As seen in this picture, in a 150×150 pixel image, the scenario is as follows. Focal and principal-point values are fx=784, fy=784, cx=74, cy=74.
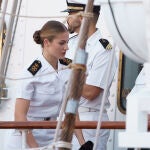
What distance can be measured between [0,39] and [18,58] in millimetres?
200

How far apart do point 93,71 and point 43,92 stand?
35 cm

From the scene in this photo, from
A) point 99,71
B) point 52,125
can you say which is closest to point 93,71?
point 99,71

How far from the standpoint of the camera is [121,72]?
5.48m

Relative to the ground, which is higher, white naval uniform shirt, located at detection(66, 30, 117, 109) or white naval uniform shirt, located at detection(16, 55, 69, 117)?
white naval uniform shirt, located at detection(66, 30, 117, 109)

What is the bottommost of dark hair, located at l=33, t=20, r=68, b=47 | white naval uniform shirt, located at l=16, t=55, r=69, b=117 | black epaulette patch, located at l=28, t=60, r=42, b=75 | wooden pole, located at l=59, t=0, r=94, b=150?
wooden pole, located at l=59, t=0, r=94, b=150

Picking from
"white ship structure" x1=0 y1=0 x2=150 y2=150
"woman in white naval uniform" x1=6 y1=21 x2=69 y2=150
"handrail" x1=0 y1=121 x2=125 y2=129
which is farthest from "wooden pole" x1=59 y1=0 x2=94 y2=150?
"woman in white naval uniform" x1=6 y1=21 x2=69 y2=150

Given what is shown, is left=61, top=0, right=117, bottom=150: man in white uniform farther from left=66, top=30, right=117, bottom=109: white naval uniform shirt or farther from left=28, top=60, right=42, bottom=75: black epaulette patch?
left=28, top=60, right=42, bottom=75: black epaulette patch

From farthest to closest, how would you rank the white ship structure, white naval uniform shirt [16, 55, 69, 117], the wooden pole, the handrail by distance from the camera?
white naval uniform shirt [16, 55, 69, 117] < the handrail < the wooden pole < the white ship structure

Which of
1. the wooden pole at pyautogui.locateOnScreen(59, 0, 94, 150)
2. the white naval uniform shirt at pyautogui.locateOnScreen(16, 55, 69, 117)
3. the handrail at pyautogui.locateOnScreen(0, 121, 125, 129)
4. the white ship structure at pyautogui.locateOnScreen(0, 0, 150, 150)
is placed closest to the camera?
the white ship structure at pyautogui.locateOnScreen(0, 0, 150, 150)

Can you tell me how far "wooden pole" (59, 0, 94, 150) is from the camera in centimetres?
311

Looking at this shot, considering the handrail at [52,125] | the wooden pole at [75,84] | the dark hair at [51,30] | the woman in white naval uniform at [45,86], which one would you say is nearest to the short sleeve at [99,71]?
the woman in white naval uniform at [45,86]

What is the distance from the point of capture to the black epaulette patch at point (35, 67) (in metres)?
4.81

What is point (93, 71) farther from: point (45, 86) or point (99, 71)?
point (45, 86)

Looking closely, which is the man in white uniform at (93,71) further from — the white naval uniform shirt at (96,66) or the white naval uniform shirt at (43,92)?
the white naval uniform shirt at (43,92)
